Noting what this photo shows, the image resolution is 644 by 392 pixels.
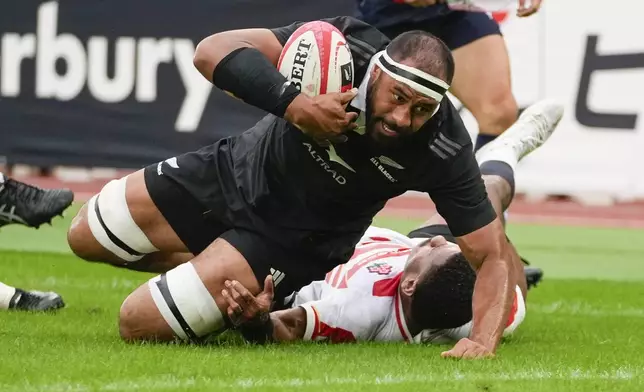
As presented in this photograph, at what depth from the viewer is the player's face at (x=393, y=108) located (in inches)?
182

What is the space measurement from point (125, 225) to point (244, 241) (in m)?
0.66

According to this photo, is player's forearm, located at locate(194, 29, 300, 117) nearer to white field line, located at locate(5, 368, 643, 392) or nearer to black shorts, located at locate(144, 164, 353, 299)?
black shorts, located at locate(144, 164, 353, 299)

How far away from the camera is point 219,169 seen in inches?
217

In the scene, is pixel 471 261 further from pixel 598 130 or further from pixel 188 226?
pixel 598 130

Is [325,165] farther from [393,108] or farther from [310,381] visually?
[310,381]

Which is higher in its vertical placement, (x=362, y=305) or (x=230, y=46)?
(x=230, y=46)

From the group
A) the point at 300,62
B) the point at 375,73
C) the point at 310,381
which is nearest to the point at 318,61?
the point at 300,62

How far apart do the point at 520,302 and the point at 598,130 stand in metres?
6.24


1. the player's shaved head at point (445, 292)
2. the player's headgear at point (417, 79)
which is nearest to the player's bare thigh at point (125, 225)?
the player's shaved head at point (445, 292)

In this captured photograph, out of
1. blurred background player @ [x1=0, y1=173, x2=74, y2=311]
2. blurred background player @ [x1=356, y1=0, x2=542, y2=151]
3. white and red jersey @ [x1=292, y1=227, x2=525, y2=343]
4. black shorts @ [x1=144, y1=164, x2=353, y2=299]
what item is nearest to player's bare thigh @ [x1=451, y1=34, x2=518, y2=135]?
blurred background player @ [x1=356, y1=0, x2=542, y2=151]

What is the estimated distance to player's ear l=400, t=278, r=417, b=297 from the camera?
17.9 feet

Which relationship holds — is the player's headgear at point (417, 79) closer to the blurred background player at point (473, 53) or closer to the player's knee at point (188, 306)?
the player's knee at point (188, 306)

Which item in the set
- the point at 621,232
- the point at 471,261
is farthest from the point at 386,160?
the point at 621,232

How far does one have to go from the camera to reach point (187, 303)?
510 centimetres
